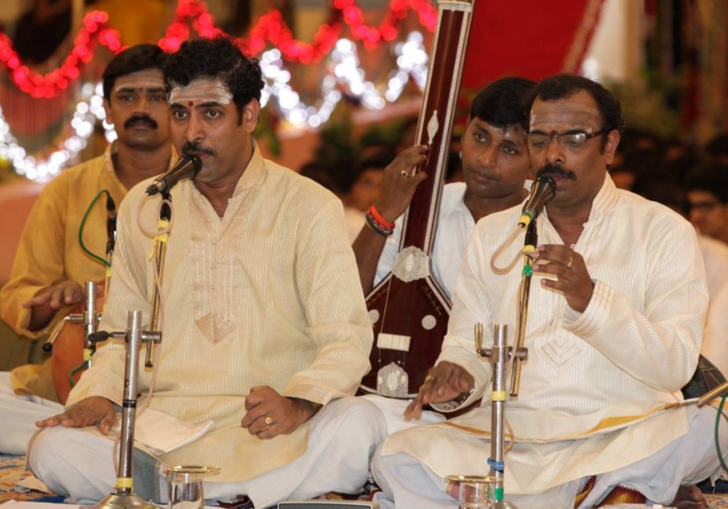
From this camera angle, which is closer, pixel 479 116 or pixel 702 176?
pixel 479 116

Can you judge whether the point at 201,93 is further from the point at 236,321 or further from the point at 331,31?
the point at 331,31

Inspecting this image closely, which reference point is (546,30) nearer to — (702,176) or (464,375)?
(702,176)

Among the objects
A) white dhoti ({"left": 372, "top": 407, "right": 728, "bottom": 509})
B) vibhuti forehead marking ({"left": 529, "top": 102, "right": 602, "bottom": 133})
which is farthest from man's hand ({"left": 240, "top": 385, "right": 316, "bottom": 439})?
vibhuti forehead marking ({"left": 529, "top": 102, "right": 602, "bottom": 133})

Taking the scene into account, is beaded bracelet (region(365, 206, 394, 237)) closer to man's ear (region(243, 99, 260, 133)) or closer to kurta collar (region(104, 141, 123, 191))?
man's ear (region(243, 99, 260, 133))

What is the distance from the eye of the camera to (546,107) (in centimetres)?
439

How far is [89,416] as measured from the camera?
Result: 431 centimetres

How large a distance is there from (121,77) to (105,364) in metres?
1.84

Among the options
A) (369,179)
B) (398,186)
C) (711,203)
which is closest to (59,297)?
(398,186)

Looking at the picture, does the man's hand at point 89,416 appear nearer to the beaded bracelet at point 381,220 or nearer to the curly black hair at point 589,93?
the beaded bracelet at point 381,220

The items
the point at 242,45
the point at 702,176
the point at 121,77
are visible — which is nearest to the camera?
the point at 242,45

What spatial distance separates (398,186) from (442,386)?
51.2 inches

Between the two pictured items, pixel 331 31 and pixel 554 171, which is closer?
pixel 554 171

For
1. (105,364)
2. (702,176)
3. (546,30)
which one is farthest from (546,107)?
(546,30)

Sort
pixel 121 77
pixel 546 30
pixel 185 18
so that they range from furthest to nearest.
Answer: pixel 185 18
pixel 546 30
pixel 121 77
